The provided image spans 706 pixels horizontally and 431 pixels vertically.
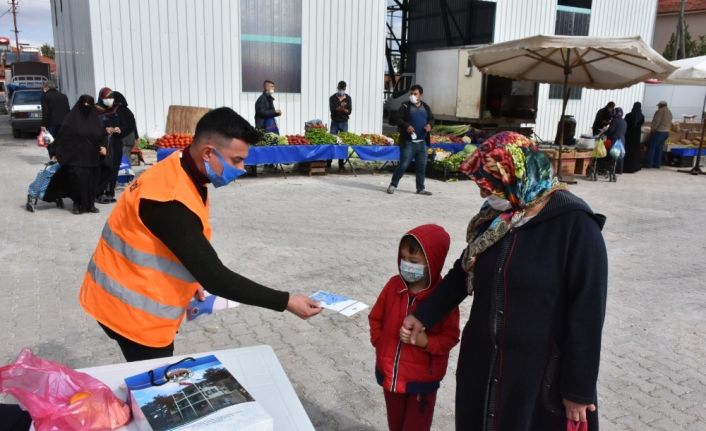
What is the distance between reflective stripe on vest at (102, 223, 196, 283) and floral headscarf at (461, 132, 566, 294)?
3.91 ft

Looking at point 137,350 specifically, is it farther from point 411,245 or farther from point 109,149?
point 109,149

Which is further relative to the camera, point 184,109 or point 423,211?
A: point 184,109

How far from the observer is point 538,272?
6.48 ft

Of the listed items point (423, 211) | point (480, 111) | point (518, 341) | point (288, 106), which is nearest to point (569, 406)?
point (518, 341)

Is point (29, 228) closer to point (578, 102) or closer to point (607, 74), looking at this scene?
point (607, 74)

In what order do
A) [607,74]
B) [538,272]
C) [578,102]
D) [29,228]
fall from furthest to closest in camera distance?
[578,102] → [607,74] → [29,228] → [538,272]

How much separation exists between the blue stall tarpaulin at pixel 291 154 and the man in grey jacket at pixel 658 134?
8839 millimetres

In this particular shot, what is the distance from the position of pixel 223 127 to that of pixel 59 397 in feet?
3.62

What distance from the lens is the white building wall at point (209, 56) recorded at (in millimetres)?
12414

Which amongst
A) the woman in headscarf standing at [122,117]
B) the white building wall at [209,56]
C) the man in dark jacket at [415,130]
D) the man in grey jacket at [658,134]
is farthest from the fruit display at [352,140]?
the man in grey jacket at [658,134]

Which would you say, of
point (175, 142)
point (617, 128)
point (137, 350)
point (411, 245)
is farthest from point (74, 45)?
point (411, 245)

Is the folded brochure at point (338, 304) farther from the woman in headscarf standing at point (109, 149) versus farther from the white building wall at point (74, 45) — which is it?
the white building wall at point (74, 45)

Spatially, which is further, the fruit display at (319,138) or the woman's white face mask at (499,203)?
the fruit display at (319,138)

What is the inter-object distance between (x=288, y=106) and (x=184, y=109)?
2789 millimetres
